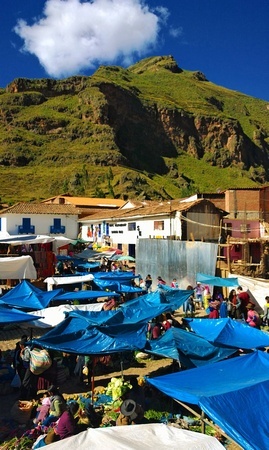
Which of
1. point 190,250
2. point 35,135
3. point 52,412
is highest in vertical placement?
point 35,135

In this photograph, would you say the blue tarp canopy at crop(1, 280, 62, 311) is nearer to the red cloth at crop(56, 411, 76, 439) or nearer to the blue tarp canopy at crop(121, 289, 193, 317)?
the blue tarp canopy at crop(121, 289, 193, 317)

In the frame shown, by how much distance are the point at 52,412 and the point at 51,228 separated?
3247cm

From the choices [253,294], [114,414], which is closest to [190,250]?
[253,294]

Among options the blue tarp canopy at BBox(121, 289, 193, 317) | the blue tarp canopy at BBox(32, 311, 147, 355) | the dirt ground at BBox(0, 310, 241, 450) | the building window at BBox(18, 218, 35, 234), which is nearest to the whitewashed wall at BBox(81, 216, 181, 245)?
the building window at BBox(18, 218, 35, 234)

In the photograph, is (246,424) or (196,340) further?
(196,340)

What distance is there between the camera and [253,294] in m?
17.2

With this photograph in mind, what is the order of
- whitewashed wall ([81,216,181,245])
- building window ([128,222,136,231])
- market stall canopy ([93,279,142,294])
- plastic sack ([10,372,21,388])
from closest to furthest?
plastic sack ([10,372,21,388])
market stall canopy ([93,279,142,294])
whitewashed wall ([81,216,181,245])
building window ([128,222,136,231])

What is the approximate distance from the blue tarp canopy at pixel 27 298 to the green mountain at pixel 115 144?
59.7m

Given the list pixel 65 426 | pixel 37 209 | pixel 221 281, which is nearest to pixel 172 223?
pixel 221 281

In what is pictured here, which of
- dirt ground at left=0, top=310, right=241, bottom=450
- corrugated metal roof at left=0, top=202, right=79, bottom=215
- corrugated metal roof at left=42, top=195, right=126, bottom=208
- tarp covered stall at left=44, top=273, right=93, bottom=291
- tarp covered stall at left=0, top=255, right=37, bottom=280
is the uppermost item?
corrugated metal roof at left=42, top=195, right=126, bottom=208

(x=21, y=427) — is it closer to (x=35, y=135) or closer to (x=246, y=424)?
(x=246, y=424)

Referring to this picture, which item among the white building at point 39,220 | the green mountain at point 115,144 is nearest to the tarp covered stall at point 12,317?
the white building at point 39,220

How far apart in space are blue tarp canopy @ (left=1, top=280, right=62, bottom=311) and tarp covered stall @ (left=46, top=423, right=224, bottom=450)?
9.27 metres

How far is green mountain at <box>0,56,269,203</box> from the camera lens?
86.2m
